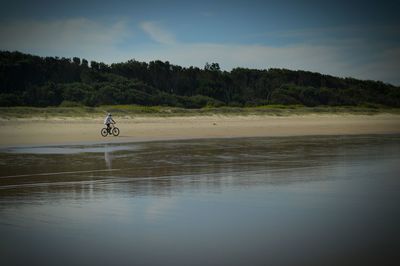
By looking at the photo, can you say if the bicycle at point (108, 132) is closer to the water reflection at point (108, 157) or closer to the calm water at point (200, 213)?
the water reflection at point (108, 157)

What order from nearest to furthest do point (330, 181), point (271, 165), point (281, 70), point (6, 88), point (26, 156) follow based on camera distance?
1. point (330, 181)
2. point (271, 165)
3. point (26, 156)
4. point (6, 88)
5. point (281, 70)

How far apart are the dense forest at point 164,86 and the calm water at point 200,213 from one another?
50125mm

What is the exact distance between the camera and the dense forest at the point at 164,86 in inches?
2562

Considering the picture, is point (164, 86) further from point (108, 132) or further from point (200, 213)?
point (200, 213)

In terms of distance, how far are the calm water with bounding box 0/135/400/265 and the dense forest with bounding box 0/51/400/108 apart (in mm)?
50125

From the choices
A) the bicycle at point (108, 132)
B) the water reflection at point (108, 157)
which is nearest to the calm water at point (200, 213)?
the water reflection at point (108, 157)

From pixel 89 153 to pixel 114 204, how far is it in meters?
10.6

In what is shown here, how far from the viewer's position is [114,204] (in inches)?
353

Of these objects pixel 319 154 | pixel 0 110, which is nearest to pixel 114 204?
pixel 319 154

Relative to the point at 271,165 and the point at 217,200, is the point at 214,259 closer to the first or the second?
the point at 217,200

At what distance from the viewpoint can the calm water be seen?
6.05 metres

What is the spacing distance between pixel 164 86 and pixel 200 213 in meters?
76.5

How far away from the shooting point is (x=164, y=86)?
8400cm

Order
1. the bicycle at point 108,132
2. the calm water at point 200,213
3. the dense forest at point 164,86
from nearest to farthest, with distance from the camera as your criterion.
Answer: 1. the calm water at point 200,213
2. the bicycle at point 108,132
3. the dense forest at point 164,86
